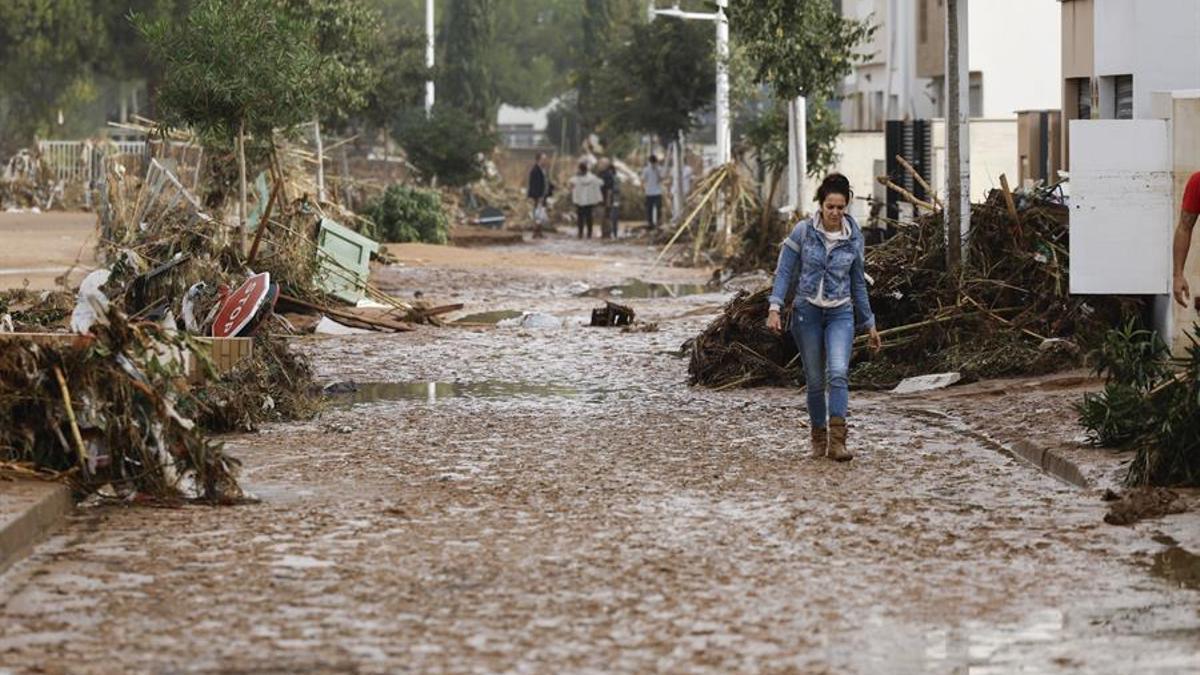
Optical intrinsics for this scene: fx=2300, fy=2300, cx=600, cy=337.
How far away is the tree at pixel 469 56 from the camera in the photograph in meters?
87.8

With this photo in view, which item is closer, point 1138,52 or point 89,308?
point 89,308

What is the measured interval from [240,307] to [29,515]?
742 centimetres

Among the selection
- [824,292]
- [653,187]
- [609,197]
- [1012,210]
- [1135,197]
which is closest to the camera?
[824,292]

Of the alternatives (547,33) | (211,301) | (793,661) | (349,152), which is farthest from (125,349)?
(547,33)

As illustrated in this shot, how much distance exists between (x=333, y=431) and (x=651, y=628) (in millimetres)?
6959

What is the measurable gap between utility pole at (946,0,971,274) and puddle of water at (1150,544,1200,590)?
882 centimetres

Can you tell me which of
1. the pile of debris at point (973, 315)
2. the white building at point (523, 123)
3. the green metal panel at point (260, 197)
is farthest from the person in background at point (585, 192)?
the white building at point (523, 123)

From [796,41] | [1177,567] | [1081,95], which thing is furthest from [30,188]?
[1177,567]

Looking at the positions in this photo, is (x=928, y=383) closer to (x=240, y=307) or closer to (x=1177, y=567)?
(x=240, y=307)

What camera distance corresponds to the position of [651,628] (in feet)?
26.8

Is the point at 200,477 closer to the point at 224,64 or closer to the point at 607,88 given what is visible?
the point at 224,64

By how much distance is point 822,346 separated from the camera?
1379 cm

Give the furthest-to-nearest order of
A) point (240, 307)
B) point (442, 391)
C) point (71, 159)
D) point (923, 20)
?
point (71, 159)
point (923, 20)
point (442, 391)
point (240, 307)

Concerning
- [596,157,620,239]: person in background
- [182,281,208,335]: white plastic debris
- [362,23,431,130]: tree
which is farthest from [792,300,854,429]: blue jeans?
[362,23,431,130]: tree
